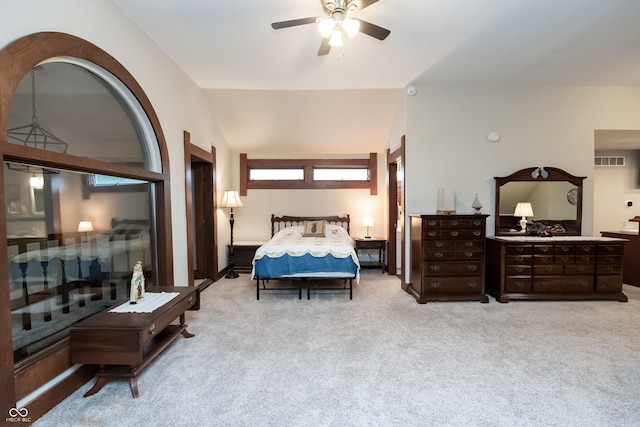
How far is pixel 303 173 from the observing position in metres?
6.20

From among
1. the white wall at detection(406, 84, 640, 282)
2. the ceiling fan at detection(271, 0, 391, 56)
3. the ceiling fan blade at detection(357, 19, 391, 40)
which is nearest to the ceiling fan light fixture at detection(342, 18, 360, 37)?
the ceiling fan at detection(271, 0, 391, 56)

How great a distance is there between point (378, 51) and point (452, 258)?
2.80 meters

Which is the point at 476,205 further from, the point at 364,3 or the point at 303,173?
the point at 303,173

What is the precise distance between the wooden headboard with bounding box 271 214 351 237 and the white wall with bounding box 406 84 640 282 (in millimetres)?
1916

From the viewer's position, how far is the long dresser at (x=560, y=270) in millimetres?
3920

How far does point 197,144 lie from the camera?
4.32 metres

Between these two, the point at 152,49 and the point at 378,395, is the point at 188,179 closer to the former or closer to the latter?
the point at 152,49

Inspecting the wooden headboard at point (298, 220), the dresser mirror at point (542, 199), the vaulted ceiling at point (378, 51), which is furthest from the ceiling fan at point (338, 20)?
the wooden headboard at point (298, 220)

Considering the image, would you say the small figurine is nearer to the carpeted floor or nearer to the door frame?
the carpeted floor

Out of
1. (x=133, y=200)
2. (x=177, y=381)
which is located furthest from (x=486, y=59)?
(x=177, y=381)

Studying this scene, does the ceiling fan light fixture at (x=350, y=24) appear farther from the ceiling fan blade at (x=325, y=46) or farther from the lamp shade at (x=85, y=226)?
the lamp shade at (x=85, y=226)

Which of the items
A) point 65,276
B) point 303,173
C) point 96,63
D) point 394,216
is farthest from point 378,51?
point 65,276

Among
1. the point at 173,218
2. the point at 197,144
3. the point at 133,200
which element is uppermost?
the point at 197,144

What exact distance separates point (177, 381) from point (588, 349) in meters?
3.58
